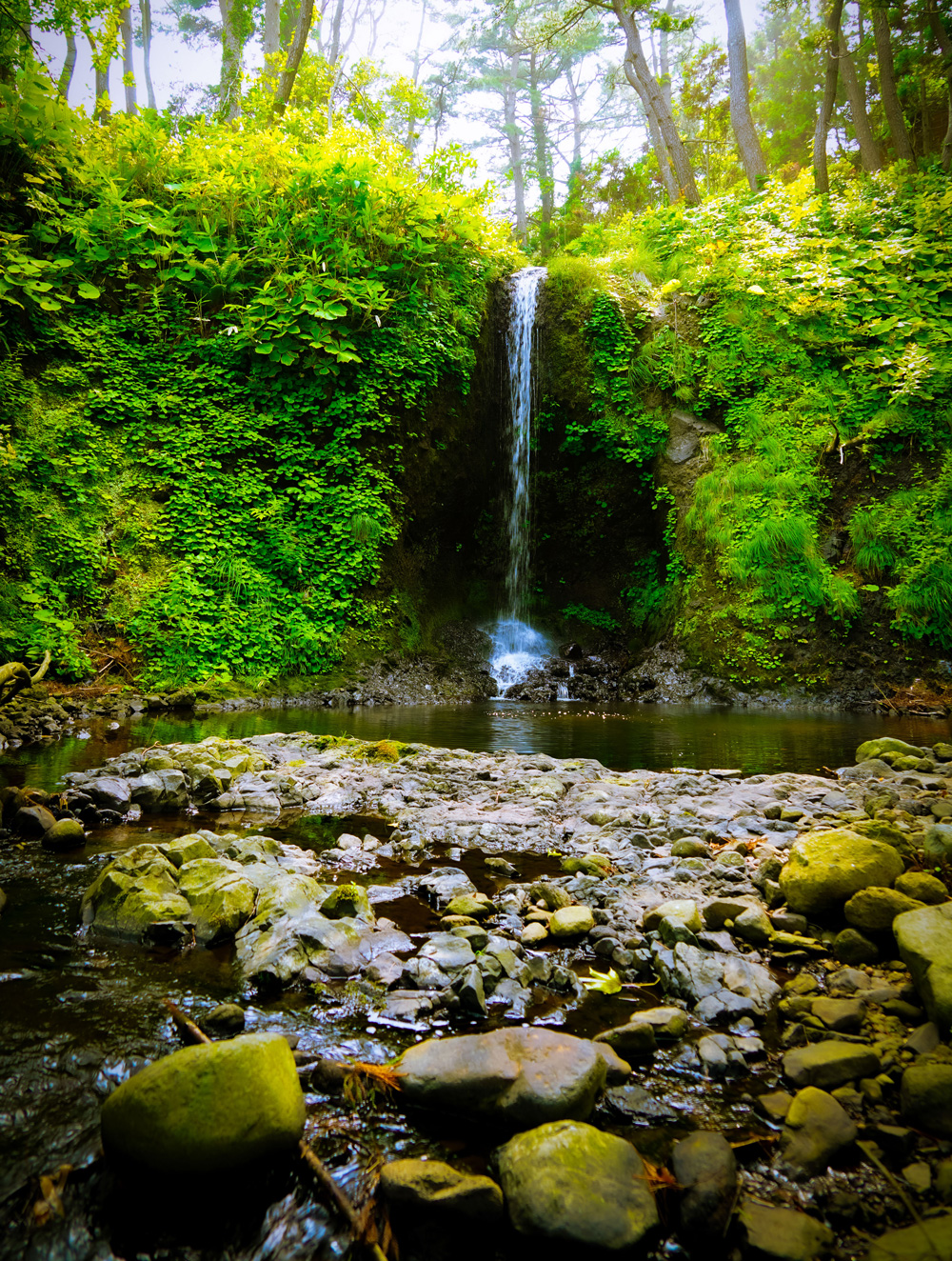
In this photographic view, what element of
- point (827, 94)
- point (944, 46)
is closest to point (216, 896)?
point (827, 94)

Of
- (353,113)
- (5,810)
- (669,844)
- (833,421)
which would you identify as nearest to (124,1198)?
(669,844)

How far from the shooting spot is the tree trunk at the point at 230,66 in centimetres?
1219

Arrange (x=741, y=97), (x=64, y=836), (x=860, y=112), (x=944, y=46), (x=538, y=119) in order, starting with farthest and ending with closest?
1. (x=538, y=119)
2. (x=741, y=97)
3. (x=860, y=112)
4. (x=944, y=46)
5. (x=64, y=836)

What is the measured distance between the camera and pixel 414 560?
35.5 ft

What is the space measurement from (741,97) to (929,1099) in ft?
59.6

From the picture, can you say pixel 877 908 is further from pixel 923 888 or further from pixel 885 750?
pixel 885 750

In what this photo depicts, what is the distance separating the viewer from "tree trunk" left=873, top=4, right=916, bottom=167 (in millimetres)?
12797

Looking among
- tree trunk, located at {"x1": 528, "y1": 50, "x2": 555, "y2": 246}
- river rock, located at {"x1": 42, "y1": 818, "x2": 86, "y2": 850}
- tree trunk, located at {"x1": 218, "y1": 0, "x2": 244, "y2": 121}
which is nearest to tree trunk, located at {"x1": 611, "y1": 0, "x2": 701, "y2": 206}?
tree trunk, located at {"x1": 218, "y1": 0, "x2": 244, "y2": 121}

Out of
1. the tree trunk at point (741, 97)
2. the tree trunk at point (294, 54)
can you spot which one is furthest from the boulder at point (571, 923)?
the tree trunk at point (741, 97)

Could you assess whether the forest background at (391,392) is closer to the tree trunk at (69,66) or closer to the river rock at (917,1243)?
the tree trunk at (69,66)

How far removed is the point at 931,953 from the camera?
157cm

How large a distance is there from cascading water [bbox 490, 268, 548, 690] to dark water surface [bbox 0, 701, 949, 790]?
128 inches

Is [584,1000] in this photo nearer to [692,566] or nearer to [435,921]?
[435,921]

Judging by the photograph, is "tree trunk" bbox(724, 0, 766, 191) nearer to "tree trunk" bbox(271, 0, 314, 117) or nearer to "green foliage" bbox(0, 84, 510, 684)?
"green foliage" bbox(0, 84, 510, 684)
